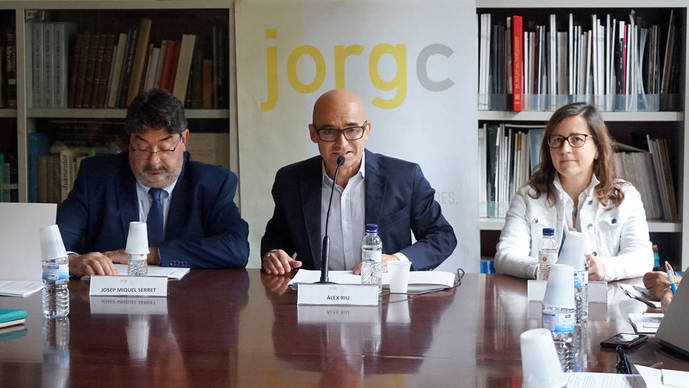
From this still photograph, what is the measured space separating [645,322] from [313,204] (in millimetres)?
1418

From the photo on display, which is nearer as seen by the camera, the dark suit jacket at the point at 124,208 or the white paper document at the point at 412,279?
the white paper document at the point at 412,279

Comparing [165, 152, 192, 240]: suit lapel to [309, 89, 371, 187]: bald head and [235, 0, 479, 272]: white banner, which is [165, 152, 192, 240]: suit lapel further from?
[235, 0, 479, 272]: white banner

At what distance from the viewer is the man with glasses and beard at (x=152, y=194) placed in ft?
9.62

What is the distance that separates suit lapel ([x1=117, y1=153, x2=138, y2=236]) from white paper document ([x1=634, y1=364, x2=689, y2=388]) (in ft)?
6.61

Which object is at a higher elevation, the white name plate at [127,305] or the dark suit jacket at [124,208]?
the dark suit jacket at [124,208]

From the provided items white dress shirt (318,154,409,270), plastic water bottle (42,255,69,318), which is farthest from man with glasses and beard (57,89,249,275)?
plastic water bottle (42,255,69,318)

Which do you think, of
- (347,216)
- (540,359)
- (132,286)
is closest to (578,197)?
(347,216)

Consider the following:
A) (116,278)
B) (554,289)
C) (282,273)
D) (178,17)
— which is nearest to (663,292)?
(554,289)

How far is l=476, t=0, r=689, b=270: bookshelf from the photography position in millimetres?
3574

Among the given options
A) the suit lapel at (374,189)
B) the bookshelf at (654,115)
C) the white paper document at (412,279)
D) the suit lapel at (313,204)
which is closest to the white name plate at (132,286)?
the white paper document at (412,279)

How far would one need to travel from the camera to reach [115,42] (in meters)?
3.87

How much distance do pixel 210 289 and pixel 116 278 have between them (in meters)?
0.28

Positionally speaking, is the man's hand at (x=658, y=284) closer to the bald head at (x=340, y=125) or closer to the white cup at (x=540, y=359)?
the white cup at (x=540, y=359)

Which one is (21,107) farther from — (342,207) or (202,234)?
(342,207)
